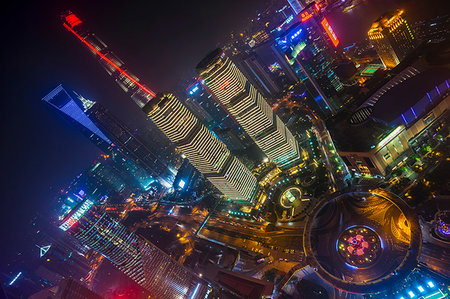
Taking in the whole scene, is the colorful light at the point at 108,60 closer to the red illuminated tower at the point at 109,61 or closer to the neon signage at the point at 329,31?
the red illuminated tower at the point at 109,61

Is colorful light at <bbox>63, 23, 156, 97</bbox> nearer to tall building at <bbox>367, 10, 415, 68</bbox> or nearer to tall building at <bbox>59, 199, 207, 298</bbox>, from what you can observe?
tall building at <bbox>59, 199, 207, 298</bbox>

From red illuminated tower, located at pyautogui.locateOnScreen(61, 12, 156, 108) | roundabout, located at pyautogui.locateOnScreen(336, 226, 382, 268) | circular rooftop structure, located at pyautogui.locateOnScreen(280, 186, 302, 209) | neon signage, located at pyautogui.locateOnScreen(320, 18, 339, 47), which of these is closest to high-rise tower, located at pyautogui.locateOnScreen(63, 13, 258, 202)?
circular rooftop structure, located at pyautogui.locateOnScreen(280, 186, 302, 209)

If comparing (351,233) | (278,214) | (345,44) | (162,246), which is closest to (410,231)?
(351,233)

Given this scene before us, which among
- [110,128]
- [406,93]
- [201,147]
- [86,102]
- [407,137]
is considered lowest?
[407,137]

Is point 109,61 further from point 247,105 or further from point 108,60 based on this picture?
point 247,105

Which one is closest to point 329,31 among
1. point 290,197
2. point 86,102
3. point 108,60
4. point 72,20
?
point 290,197

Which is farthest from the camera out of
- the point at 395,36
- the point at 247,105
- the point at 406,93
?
the point at 395,36

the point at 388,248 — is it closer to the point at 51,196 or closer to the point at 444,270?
the point at 444,270
